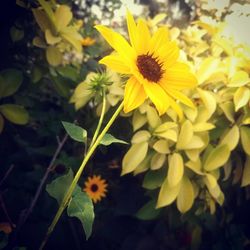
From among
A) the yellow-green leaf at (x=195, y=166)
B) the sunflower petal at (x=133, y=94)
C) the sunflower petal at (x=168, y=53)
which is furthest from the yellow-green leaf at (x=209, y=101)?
the sunflower petal at (x=133, y=94)

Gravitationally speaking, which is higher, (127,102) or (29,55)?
(127,102)

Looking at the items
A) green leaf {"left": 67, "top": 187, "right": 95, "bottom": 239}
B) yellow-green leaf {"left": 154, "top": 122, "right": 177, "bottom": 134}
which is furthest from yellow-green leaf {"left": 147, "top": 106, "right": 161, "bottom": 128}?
green leaf {"left": 67, "top": 187, "right": 95, "bottom": 239}

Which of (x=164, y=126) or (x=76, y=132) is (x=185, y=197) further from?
(x=76, y=132)

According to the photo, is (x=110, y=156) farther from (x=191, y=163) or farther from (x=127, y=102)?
(x=127, y=102)

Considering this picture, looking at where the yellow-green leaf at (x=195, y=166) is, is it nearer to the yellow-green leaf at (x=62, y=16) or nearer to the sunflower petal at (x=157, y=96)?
the sunflower petal at (x=157, y=96)

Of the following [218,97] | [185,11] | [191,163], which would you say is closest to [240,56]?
[218,97]

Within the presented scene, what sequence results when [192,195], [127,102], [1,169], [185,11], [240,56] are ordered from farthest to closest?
1. [185,11]
2. [1,169]
3. [240,56]
4. [192,195]
5. [127,102]
